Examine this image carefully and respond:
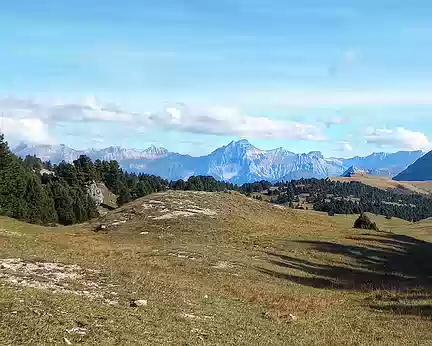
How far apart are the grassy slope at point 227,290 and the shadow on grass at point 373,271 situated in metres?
0.16

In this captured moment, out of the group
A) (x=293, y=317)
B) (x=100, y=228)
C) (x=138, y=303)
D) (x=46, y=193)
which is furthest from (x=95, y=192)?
(x=138, y=303)

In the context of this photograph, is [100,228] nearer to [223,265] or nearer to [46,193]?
[223,265]

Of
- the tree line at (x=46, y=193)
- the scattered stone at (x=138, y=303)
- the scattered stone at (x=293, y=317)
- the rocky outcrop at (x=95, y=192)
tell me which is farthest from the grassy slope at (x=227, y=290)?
the rocky outcrop at (x=95, y=192)

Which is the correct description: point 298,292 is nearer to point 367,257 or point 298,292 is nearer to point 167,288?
point 167,288

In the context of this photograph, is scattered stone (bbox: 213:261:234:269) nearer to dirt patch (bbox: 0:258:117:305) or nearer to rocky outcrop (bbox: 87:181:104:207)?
dirt patch (bbox: 0:258:117:305)

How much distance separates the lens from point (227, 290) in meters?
31.1

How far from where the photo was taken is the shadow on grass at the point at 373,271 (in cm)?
3634

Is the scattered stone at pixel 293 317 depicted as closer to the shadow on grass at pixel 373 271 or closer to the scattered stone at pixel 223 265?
the shadow on grass at pixel 373 271

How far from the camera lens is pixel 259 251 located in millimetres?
53125

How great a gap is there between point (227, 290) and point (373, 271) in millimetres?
26739

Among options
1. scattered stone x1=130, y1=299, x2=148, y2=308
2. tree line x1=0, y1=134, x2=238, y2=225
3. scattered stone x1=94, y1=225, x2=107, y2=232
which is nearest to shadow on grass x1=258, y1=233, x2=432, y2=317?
scattered stone x1=130, y1=299, x2=148, y2=308

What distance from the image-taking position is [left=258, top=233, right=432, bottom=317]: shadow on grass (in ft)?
119

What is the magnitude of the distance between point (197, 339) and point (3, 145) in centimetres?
9009

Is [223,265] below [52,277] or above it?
below
